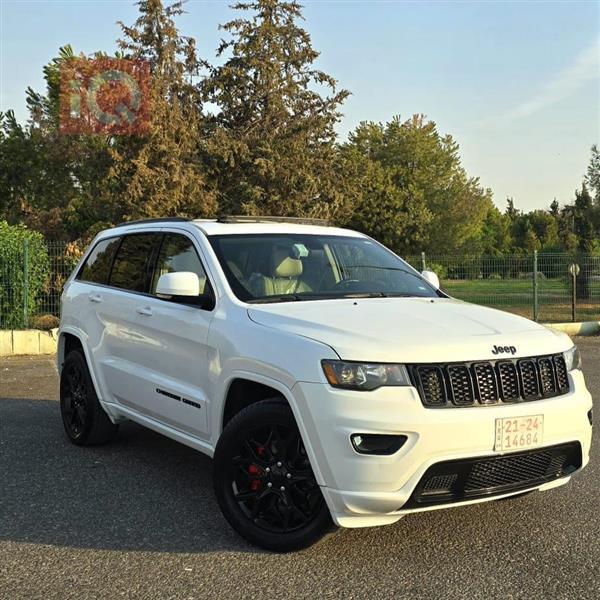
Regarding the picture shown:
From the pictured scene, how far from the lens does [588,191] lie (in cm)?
3125

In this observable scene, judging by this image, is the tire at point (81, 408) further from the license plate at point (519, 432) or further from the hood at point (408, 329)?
the license plate at point (519, 432)

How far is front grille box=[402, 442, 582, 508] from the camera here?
11.2ft

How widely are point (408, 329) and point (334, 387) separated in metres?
0.54

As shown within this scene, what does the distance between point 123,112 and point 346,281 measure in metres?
20.6

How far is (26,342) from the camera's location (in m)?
12.4

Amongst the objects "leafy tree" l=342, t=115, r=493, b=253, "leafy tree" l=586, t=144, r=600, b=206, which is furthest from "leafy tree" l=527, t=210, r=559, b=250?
"leafy tree" l=586, t=144, r=600, b=206

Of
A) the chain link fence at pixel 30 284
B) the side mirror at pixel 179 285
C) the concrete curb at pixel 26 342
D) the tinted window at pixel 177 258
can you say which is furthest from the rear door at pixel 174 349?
the chain link fence at pixel 30 284

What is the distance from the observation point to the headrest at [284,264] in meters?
4.68

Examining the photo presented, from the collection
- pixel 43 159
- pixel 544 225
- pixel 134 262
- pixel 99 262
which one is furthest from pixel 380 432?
pixel 544 225

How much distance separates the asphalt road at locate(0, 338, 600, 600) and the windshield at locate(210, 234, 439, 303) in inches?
54.0

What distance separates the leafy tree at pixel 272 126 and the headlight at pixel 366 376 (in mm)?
23885

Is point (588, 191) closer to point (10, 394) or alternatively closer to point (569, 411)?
point (10, 394)

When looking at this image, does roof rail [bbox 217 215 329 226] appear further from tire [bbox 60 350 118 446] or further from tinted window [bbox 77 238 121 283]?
tire [bbox 60 350 118 446]

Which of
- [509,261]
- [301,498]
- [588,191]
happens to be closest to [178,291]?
[301,498]
